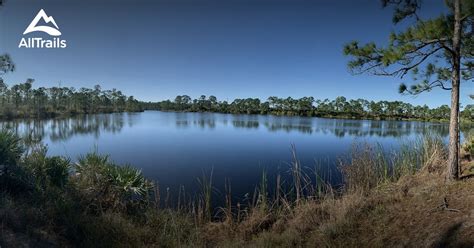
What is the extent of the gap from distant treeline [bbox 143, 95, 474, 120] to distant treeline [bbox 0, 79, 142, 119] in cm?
3333

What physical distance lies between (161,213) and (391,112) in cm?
10277

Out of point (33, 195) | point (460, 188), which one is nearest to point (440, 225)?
point (460, 188)

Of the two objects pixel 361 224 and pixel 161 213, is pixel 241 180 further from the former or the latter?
pixel 361 224

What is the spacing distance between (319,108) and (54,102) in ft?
283

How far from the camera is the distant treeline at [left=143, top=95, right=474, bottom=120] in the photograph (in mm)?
87812

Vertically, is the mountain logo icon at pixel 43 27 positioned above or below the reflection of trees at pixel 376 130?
above

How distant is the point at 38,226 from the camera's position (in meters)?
4.02

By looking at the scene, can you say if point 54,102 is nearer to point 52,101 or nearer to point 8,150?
point 52,101

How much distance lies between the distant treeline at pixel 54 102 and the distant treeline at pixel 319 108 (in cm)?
3333

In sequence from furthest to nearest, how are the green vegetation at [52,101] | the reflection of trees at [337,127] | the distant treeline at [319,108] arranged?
the distant treeline at [319,108] → the green vegetation at [52,101] → the reflection of trees at [337,127]

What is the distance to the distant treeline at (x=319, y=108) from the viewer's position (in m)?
87.8

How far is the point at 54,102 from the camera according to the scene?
219 ft

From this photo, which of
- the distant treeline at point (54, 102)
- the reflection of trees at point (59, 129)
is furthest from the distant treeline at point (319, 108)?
the reflection of trees at point (59, 129)

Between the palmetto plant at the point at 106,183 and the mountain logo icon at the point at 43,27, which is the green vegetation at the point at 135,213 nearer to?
the palmetto plant at the point at 106,183
